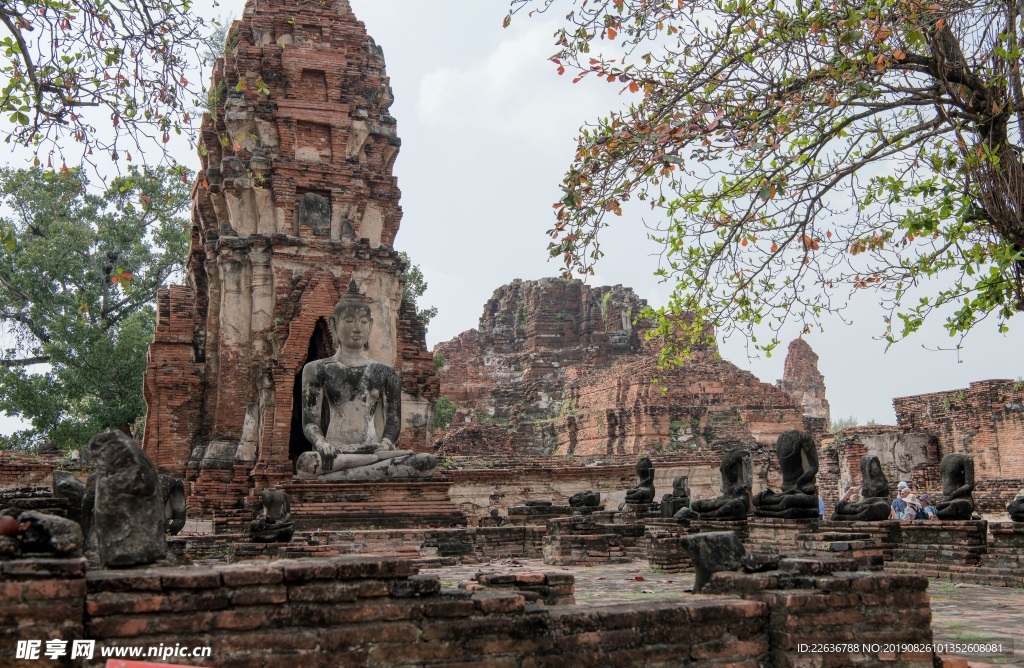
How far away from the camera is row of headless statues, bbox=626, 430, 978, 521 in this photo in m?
9.73

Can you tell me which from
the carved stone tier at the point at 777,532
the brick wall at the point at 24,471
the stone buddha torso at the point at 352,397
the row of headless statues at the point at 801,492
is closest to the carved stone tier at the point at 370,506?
the stone buddha torso at the point at 352,397

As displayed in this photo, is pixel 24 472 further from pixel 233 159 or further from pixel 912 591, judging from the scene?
pixel 912 591

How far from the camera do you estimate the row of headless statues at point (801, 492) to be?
9.73m

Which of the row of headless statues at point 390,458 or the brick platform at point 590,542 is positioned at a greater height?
the row of headless statues at point 390,458

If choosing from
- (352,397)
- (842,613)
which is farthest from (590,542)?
(842,613)

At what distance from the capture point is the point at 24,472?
17.2m

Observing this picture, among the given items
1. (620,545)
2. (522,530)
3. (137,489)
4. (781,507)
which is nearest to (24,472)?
(522,530)

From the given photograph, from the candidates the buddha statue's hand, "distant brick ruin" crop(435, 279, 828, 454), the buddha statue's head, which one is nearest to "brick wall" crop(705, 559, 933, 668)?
the buddha statue's hand

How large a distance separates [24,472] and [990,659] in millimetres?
16651

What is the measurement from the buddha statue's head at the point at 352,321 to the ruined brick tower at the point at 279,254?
2.64 meters

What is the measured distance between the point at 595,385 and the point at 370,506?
20.8 metres

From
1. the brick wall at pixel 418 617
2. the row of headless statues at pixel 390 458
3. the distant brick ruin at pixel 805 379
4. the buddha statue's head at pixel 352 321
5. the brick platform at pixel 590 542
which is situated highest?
the distant brick ruin at pixel 805 379

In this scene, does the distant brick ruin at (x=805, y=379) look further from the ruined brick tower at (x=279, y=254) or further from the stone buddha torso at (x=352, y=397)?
the stone buddha torso at (x=352, y=397)

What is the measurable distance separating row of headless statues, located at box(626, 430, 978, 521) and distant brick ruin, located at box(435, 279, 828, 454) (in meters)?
15.5
